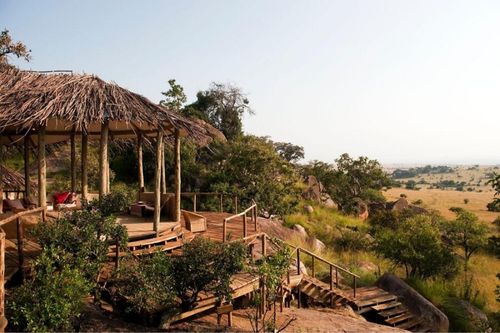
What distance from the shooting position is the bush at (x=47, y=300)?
5.70m

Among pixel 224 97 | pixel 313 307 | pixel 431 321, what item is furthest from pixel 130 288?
pixel 224 97

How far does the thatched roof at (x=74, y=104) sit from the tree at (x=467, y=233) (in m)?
13.0

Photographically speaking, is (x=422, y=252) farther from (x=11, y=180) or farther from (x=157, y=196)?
(x=11, y=180)

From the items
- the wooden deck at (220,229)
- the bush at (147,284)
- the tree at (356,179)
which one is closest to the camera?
the bush at (147,284)

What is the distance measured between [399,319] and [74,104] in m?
11.2

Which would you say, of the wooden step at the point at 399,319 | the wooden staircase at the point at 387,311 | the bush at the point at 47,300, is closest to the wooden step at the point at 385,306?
the wooden staircase at the point at 387,311

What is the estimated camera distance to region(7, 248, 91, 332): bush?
5703mm

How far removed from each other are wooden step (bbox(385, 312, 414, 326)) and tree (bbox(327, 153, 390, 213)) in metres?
20.0

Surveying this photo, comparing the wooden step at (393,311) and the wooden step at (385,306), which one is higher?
the wooden step at (385,306)

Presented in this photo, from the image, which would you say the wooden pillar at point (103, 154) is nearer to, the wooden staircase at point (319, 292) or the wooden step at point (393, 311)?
the wooden staircase at point (319, 292)

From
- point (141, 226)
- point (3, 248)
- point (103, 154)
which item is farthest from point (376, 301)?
point (3, 248)

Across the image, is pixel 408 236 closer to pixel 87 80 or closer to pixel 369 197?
pixel 87 80

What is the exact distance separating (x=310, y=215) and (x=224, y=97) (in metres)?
13.9

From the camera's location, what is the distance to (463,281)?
16094mm
